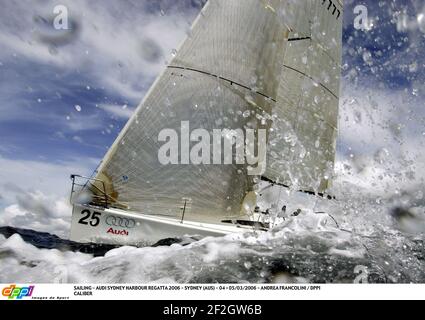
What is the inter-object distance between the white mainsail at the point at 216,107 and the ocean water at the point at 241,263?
2.64 ft

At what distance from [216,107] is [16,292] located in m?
3.43

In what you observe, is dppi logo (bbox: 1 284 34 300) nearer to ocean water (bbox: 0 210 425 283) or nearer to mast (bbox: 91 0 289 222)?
ocean water (bbox: 0 210 425 283)

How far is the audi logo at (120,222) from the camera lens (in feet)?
11.7

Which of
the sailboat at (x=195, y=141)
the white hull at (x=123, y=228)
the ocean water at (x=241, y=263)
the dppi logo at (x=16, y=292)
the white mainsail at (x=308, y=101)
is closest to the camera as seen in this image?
the dppi logo at (x=16, y=292)

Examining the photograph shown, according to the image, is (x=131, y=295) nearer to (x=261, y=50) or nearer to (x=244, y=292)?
(x=244, y=292)

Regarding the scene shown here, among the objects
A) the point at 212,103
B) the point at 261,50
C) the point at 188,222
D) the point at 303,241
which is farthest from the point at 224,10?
the point at 303,241

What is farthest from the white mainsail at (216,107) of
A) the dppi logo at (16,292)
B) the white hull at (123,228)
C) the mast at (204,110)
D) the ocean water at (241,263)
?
the dppi logo at (16,292)

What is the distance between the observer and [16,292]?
1.33 m

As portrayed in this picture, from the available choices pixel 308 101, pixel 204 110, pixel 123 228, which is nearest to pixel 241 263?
pixel 123 228

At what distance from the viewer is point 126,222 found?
3600 millimetres

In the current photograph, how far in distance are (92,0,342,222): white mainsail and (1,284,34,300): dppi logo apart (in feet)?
8.55

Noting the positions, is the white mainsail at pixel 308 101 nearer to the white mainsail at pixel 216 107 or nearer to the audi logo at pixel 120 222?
the white mainsail at pixel 216 107

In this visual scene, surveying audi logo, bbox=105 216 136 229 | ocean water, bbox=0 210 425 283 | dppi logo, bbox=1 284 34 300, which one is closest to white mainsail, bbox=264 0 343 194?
audi logo, bbox=105 216 136 229

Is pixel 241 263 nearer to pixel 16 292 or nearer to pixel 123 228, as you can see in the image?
pixel 16 292
